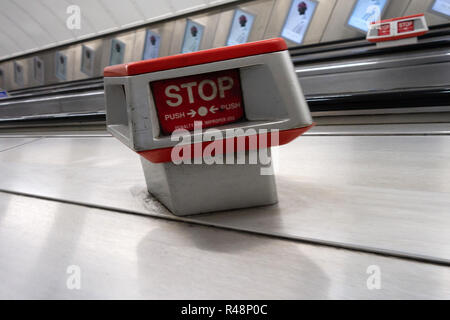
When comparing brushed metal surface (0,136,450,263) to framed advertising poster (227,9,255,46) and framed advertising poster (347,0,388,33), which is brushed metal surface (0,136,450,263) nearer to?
framed advertising poster (347,0,388,33)

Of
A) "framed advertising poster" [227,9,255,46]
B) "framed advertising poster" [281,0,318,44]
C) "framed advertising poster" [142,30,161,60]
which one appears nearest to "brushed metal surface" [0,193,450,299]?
"framed advertising poster" [281,0,318,44]

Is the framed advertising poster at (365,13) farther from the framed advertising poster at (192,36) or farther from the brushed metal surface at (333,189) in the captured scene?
the brushed metal surface at (333,189)

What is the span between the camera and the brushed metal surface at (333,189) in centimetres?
60

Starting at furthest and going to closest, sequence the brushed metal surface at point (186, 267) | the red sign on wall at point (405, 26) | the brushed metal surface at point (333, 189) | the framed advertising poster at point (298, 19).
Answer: the framed advertising poster at point (298, 19), the red sign on wall at point (405, 26), the brushed metal surface at point (333, 189), the brushed metal surface at point (186, 267)

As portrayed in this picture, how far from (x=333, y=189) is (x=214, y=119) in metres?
0.35

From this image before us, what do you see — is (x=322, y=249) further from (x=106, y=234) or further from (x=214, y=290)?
(x=106, y=234)

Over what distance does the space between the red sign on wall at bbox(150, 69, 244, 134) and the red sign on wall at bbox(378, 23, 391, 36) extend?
3.30 meters

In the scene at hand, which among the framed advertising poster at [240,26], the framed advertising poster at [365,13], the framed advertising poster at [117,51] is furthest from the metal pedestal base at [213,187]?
the framed advertising poster at [117,51]

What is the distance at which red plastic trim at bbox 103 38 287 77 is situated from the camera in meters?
0.61

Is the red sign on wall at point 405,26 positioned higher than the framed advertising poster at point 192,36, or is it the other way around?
the framed advertising poster at point 192,36

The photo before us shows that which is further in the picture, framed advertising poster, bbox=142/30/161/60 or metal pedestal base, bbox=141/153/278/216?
framed advertising poster, bbox=142/30/161/60

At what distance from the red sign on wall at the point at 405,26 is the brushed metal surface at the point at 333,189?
2.61 m

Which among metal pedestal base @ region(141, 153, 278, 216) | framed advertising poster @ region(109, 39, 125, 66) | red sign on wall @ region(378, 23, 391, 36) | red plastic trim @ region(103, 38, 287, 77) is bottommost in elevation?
metal pedestal base @ region(141, 153, 278, 216)

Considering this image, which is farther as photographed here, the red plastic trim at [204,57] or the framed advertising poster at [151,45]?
the framed advertising poster at [151,45]
